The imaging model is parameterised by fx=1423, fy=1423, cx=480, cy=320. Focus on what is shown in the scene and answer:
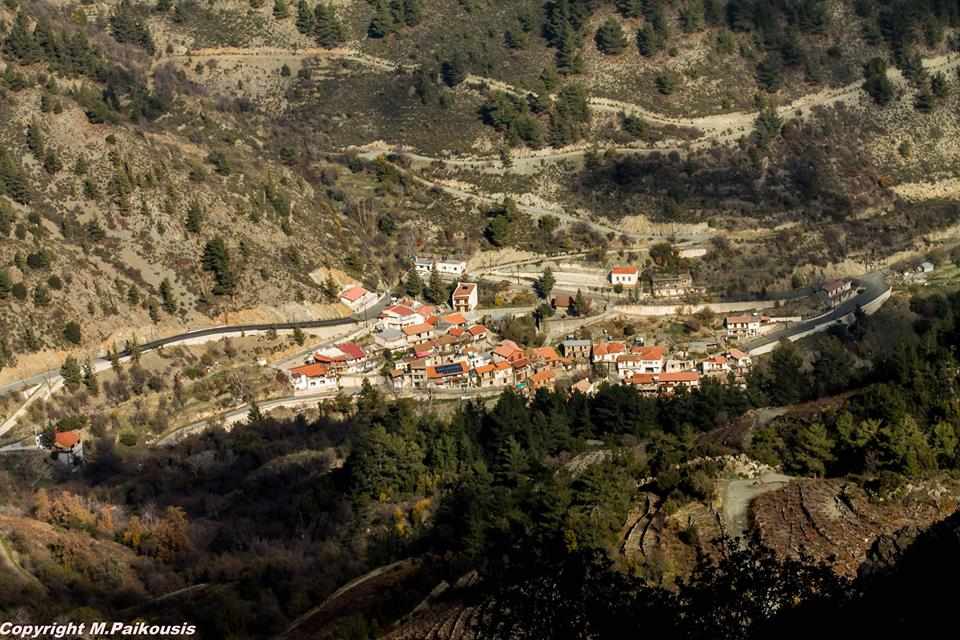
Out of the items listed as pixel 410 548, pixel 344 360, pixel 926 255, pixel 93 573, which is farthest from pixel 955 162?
pixel 93 573

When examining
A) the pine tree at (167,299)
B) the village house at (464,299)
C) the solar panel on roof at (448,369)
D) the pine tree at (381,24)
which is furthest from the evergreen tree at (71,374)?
the pine tree at (381,24)

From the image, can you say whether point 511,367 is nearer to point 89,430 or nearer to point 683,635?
point 89,430

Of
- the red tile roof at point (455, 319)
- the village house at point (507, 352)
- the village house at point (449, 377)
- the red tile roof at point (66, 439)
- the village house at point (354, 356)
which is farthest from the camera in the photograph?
the red tile roof at point (455, 319)

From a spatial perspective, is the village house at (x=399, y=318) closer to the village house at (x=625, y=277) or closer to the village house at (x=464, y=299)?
the village house at (x=464, y=299)

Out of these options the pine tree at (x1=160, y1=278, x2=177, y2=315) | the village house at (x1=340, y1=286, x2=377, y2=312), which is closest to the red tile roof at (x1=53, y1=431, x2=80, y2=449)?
the pine tree at (x1=160, y1=278, x2=177, y2=315)

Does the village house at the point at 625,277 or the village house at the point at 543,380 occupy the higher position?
the village house at the point at 625,277
